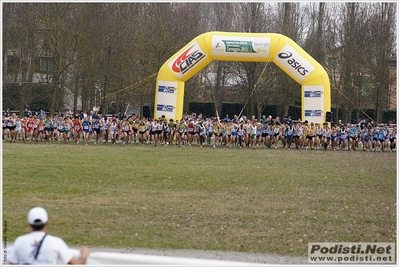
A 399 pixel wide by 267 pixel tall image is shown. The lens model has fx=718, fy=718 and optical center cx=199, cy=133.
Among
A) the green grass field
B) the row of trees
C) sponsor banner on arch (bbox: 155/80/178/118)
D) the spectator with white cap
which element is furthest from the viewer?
the row of trees

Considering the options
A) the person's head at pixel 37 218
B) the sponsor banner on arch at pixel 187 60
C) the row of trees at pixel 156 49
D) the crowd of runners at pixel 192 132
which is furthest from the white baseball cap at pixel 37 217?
the row of trees at pixel 156 49

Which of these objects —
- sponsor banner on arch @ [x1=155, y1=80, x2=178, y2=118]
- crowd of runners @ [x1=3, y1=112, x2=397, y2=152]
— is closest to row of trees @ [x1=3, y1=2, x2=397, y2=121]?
crowd of runners @ [x1=3, y1=112, x2=397, y2=152]

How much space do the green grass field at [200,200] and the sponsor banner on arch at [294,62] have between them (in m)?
7.99

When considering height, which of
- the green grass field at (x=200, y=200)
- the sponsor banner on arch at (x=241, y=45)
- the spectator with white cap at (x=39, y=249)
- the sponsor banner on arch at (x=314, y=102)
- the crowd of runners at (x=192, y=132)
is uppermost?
the sponsor banner on arch at (x=241, y=45)

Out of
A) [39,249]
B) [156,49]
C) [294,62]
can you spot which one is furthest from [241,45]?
[39,249]

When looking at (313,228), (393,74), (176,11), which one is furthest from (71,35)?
(313,228)

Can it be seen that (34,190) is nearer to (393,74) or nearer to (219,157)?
(219,157)

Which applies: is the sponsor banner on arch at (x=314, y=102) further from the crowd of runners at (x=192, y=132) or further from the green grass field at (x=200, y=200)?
the green grass field at (x=200, y=200)

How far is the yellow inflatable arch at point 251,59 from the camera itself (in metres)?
33.4

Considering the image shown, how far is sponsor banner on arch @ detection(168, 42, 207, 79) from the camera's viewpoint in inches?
1342

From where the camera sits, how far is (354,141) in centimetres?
3562

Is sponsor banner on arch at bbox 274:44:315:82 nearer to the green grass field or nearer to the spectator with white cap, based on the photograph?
the green grass field

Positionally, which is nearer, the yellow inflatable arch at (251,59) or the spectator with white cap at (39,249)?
the spectator with white cap at (39,249)

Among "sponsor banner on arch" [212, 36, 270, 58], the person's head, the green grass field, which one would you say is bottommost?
the green grass field
